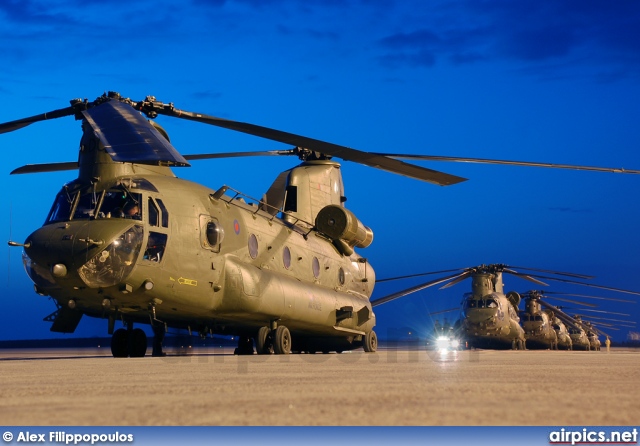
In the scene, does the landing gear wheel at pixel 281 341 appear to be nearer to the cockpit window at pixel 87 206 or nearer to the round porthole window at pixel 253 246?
the round porthole window at pixel 253 246

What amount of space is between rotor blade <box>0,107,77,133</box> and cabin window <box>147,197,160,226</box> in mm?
2994

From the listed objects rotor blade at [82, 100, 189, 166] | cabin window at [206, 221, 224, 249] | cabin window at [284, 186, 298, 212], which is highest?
cabin window at [284, 186, 298, 212]

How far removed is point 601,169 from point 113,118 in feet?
31.3

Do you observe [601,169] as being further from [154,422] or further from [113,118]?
[154,422]

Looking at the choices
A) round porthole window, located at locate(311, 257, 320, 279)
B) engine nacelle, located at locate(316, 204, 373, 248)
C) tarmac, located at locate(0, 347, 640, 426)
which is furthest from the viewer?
engine nacelle, located at locate(316, 204, 373, 248)

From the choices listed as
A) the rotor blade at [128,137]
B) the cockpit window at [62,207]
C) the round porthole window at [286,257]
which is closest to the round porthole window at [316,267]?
the round porthole window at [286,257]

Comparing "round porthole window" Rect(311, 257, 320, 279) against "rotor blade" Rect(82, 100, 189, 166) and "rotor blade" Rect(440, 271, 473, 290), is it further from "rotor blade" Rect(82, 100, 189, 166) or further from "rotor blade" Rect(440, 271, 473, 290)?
"rotor blade" Rect(440, 271, 473, 290)

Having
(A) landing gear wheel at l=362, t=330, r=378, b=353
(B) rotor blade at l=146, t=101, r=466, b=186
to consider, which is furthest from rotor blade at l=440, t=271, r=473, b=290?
(B) rotor blade at l=146, t=101, r=466, b=186

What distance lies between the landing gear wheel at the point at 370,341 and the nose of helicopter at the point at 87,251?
10286mm

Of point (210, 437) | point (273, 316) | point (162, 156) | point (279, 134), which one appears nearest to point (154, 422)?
point (210, 437)

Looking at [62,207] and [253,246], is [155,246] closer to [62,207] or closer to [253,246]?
[62,207]

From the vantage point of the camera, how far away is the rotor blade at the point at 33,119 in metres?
15.4

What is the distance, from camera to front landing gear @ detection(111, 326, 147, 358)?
1598cm

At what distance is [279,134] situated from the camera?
15.0 metres
